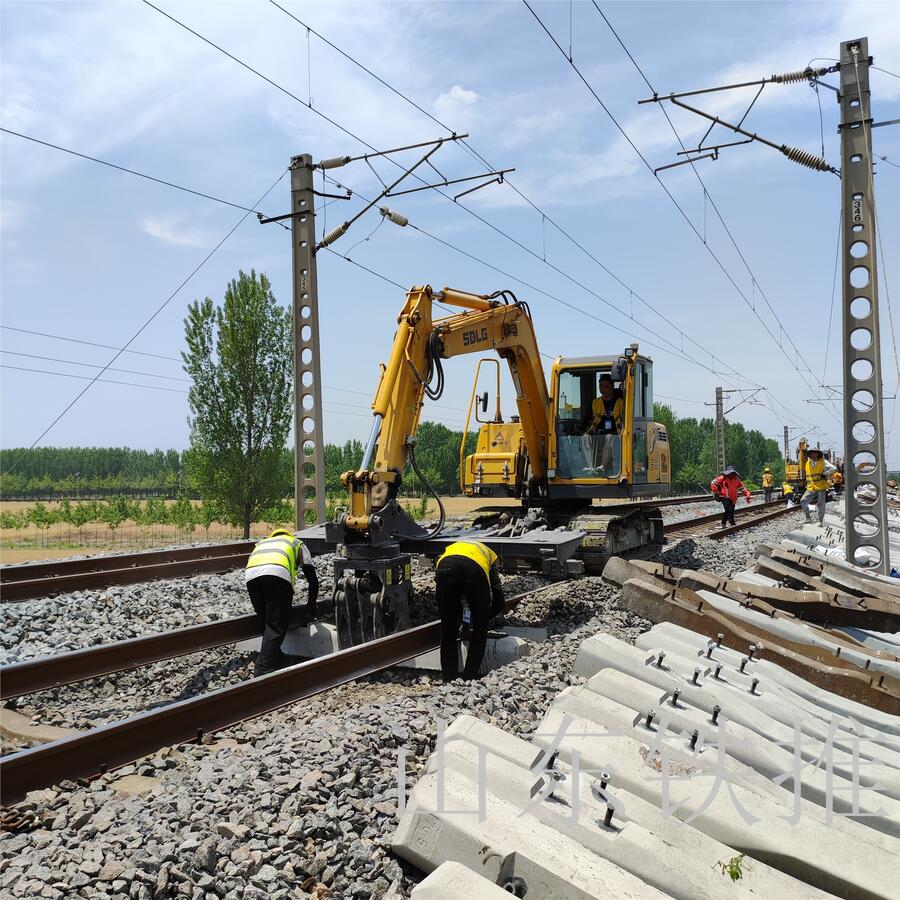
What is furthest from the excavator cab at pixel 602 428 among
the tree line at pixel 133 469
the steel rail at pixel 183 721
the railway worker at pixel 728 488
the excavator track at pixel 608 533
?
the tree line at pixel 133 469

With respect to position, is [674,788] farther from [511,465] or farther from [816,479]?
[816,479]

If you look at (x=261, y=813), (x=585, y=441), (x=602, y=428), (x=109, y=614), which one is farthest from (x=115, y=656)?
(x=602, y=428)

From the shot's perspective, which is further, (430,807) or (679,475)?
(679,475)

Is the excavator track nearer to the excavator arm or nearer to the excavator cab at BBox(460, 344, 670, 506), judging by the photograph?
the excavator cab at BBox(460, 344, 670, 506)

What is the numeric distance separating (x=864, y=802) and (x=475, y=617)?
139 inches

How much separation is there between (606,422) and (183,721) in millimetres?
8952

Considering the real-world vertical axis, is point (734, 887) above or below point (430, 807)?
below

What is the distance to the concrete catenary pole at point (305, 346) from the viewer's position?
15031 mm

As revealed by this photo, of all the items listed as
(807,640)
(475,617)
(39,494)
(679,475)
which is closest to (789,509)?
(807,640)

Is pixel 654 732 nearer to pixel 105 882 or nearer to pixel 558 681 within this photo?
pixel 558 681

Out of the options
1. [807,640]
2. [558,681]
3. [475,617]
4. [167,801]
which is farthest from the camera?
[807,640]

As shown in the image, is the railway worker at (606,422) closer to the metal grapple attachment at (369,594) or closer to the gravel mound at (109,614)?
the metal grapple attachment at (369,594)

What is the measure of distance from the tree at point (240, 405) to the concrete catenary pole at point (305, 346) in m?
6.95

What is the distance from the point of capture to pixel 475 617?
7.05m
